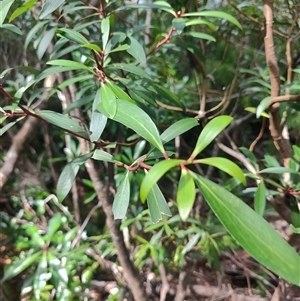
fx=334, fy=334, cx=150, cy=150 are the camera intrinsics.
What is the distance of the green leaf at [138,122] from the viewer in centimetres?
35

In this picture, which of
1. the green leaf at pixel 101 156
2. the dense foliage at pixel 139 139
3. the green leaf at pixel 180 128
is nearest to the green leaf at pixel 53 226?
the dense foliage at pixel 139 139

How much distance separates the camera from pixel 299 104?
2.38ft

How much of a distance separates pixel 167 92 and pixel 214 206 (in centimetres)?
41

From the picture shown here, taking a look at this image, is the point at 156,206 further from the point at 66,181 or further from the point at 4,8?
the point at 4,8

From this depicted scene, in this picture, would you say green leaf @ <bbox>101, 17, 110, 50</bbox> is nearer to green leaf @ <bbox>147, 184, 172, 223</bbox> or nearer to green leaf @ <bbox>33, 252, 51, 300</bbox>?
green leaf @ <bbox>147, 184, 172, 223</bbox>

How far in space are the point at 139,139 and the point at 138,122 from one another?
308 millimetres

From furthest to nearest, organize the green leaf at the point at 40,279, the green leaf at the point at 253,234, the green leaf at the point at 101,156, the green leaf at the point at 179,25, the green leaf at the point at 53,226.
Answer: the green leaf at the point at 53,226
the green leaf at the point at 40,279
the green leaf at the point at 179,25
the green leaf at the point at 101,156
the green leaf at the point at 253,234

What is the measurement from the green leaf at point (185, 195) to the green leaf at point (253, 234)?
0.04 feet

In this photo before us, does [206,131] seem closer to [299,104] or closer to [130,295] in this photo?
[299,104]

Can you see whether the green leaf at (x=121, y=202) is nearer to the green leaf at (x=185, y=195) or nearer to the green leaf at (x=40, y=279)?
the green leaf at (x=185, y=195)

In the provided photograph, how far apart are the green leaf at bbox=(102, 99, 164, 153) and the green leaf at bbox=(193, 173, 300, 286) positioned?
0.08 meters

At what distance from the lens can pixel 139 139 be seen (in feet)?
2.21

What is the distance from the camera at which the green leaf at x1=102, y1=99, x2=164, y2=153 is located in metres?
0.35

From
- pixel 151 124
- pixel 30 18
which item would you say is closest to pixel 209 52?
pixel 30 18
